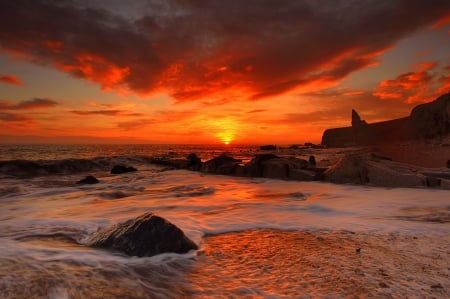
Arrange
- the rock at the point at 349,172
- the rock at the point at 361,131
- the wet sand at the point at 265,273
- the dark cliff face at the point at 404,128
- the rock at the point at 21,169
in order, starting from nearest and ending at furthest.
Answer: the wet sand at the point at 265,273, the rock at the point at 349,172, the rock at the point at 21,169, the dark cliff face at the point at 404,128, the rock at the point at 361,131

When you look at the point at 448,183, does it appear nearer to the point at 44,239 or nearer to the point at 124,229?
the point at 124,229

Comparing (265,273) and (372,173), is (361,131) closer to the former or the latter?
(372,173)

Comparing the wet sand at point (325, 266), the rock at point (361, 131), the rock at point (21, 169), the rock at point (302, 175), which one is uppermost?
the rock at point (361, 131)

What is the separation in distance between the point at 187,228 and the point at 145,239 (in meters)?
1.43

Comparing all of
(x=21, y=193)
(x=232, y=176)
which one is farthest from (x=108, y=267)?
(x=232, y=176)

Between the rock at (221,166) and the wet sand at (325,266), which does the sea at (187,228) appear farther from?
the rock at (221,166)

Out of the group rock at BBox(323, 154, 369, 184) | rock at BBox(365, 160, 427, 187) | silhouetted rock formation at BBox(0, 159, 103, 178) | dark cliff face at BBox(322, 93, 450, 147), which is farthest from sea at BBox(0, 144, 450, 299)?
dark cliff face at BBox(322, 93, 450, 147)

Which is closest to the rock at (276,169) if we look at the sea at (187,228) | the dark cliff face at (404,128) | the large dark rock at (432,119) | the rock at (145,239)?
the sea at (187,228)

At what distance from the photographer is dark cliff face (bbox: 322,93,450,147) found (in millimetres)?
48056

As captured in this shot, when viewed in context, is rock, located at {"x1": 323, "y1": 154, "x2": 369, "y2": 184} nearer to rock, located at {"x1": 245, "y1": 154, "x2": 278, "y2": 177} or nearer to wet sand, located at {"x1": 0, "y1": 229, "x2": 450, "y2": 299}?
rock, located at {"x1": 245, "y1": 154, "x2": 278, "y2": 177}

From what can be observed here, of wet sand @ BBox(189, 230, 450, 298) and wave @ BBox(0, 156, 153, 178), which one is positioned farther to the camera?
wave @ BBox(0, 156, 153, 178)

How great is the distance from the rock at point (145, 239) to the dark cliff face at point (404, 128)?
157 feet

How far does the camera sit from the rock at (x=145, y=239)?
445cm

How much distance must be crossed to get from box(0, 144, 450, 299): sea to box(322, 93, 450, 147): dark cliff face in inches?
1688
